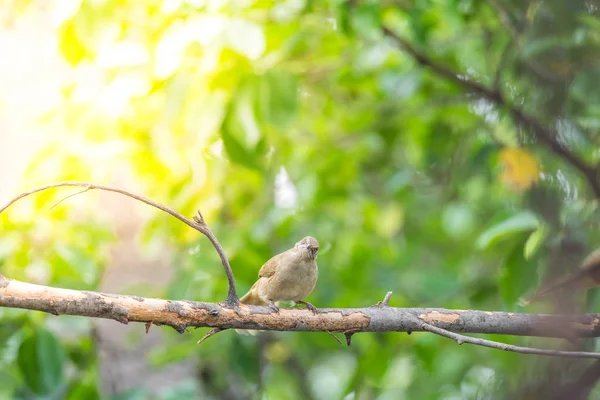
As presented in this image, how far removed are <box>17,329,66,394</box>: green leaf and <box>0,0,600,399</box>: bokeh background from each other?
0.01 metres

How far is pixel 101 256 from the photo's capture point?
13.4 ft

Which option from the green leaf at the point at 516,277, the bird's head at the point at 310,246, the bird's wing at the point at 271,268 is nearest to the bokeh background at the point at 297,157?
the green leaf at the point at 516,277

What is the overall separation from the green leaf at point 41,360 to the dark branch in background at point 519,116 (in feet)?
6.81

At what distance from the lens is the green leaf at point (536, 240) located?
2.26 metres

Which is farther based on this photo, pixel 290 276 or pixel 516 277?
pixel 516 277

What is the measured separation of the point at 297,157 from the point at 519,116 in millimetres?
2163

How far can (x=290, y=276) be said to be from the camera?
2.21m

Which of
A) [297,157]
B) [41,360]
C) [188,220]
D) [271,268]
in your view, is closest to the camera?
[188,220]

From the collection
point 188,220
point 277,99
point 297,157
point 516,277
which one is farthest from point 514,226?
point 297,157

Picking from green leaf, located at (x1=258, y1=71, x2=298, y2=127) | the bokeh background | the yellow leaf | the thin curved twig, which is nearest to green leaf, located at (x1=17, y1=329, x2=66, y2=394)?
the bokeh background

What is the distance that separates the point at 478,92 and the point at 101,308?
→ 2539mm

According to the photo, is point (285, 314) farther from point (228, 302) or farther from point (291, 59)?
point (291, 59)

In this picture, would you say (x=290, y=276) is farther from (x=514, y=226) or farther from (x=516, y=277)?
(x=516, y=277)

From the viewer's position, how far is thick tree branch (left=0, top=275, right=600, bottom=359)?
1649 millimetres
